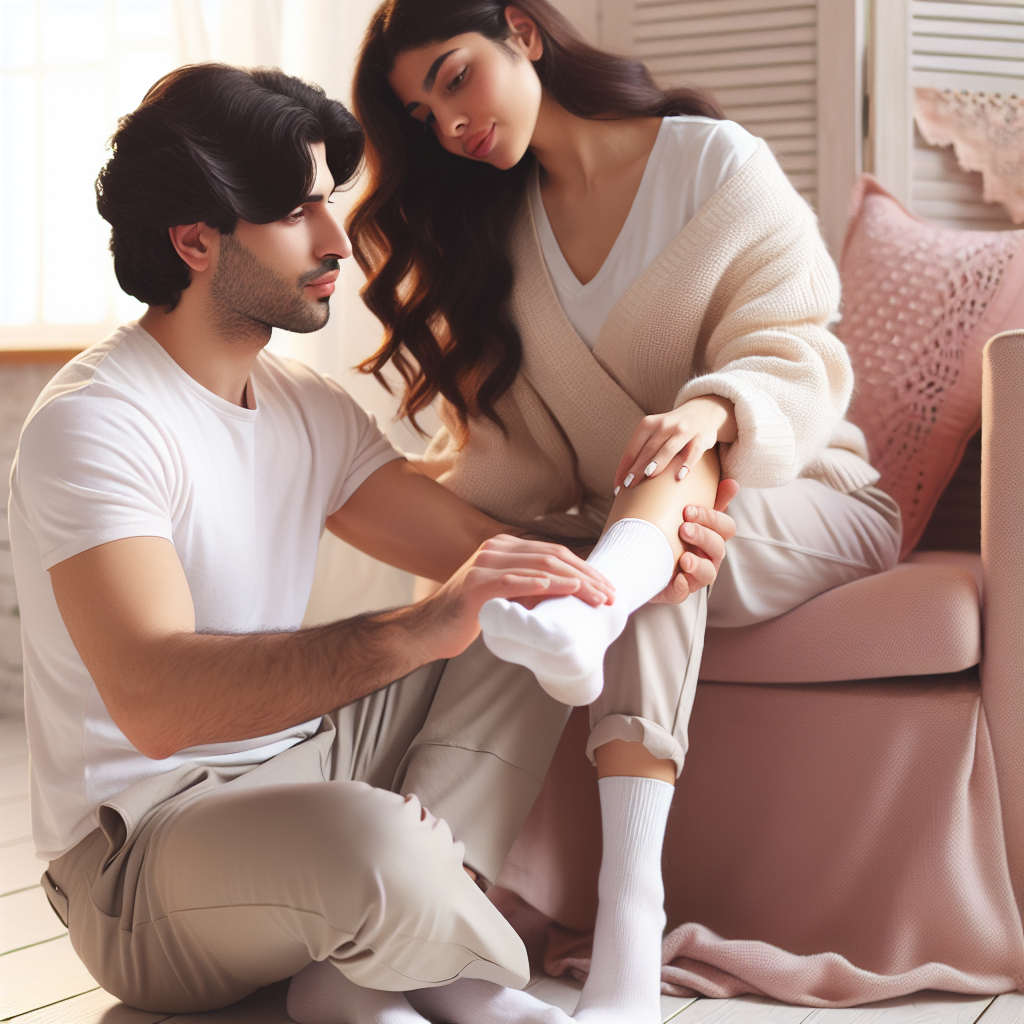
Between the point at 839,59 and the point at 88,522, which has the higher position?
the point at 839,59

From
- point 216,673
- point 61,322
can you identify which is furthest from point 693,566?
point 61,322

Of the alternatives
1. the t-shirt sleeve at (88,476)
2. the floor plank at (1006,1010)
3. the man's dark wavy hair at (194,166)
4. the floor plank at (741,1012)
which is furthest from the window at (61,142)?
the floor plank at (1006,1010)

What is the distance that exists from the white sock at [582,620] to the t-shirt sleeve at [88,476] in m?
0.35

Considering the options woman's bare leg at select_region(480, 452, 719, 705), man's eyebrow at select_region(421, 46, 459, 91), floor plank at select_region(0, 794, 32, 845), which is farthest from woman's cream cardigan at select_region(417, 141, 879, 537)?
floor plank at select_region(0, 794, 32, 845)

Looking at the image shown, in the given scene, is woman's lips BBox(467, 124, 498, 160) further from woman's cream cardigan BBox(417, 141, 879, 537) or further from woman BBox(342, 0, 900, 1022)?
woman's cream cardigan BBox(417, 141, 879, 537)

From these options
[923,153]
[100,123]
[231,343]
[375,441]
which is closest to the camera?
[231,343]

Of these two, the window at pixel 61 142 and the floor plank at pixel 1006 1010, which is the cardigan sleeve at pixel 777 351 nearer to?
the floor plank at pixel 1006 1010

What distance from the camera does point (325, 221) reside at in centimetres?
116

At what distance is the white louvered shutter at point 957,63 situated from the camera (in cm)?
210

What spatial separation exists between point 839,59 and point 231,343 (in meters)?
1.55

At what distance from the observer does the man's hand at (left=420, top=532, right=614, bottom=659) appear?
34.6 inches

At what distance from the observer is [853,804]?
46.2 inches

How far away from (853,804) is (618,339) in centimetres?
61

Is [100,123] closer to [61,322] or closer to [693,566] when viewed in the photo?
[61,322]
